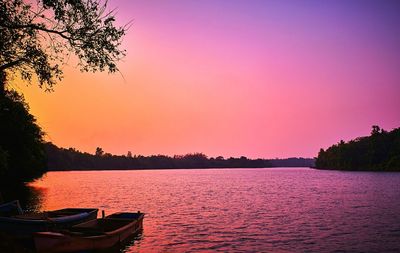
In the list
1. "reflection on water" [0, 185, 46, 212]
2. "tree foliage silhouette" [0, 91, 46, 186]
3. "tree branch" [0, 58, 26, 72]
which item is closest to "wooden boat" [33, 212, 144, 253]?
"tree branch" [0, 58, 26, 72]

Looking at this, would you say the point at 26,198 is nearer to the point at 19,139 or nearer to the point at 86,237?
the point at 19,139

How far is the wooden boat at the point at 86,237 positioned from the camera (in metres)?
20.0

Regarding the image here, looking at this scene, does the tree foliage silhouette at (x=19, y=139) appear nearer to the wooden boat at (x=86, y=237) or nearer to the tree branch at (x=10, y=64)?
the wooden boat at (x=86, y=237)

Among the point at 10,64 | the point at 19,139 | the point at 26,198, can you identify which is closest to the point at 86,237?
the point at 10,64

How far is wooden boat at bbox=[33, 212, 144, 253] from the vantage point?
20.0 m

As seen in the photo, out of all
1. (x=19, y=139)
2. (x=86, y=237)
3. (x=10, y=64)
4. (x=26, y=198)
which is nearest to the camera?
(x=10, y=64)

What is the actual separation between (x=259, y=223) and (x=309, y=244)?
35.6 feet

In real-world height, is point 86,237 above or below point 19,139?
below

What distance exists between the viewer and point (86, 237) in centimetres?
2156

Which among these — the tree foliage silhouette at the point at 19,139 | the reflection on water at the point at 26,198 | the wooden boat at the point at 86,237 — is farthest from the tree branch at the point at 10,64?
the tree foliage silhouette at the point at 19,139

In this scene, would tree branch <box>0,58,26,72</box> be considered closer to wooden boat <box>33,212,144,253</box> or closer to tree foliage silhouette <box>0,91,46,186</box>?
wooden boat <box>33,212,144,253</box>

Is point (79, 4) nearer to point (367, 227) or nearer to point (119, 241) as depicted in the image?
point (119, 241)

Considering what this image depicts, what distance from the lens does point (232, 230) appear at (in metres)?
34.2

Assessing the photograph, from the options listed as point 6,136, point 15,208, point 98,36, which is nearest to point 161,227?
point 15,208
